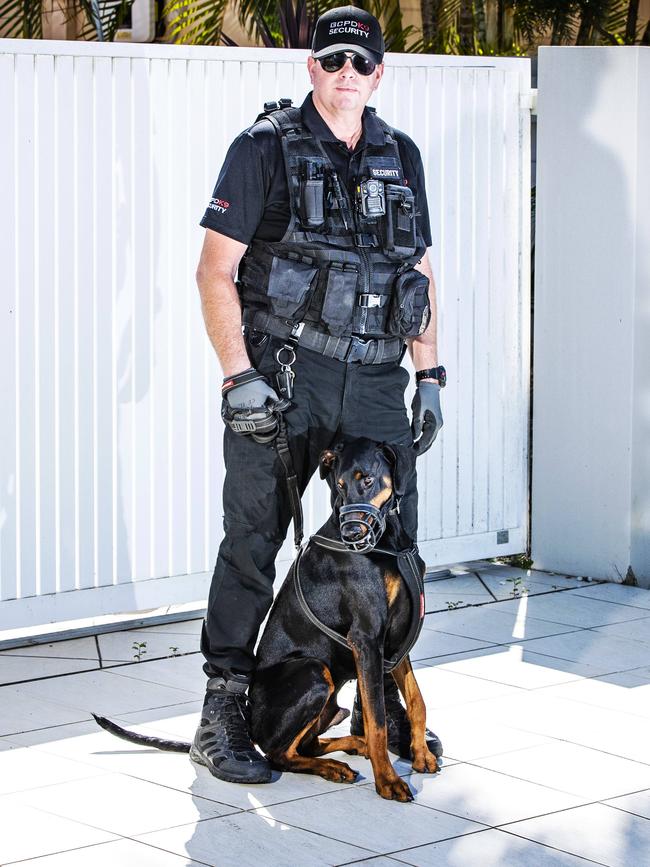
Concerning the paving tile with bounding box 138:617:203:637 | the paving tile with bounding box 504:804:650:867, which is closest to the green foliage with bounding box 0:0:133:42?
the paving tile with bounding box 138:617:203:637

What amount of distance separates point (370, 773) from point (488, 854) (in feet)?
1.89

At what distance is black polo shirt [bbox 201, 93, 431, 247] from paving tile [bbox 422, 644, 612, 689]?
6.07ft

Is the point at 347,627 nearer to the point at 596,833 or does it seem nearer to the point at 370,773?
the point at 370,773

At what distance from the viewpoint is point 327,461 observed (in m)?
3.27

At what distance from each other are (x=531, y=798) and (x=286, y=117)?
2.05 meters

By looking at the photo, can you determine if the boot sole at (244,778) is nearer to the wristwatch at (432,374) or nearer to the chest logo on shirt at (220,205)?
the wristwatch at (432,374)

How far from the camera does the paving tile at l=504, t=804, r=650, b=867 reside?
2955 mm

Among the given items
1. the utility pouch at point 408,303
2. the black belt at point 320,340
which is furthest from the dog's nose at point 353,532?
the utility pouch at point 408,303

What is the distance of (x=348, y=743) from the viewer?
11.6 ft

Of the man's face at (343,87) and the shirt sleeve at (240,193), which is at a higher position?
the man's face at (343,87)

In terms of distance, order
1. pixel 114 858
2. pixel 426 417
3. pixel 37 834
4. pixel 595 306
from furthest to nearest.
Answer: pixel 595 306, pixel 426 417, pixel 37 834, pixel 114 858

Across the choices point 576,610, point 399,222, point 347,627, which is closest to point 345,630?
point 347,627

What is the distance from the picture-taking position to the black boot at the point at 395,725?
3582 mm

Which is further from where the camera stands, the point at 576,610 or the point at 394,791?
the point at 576,610
